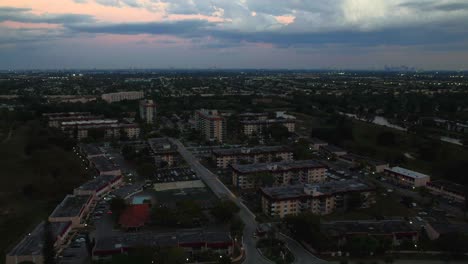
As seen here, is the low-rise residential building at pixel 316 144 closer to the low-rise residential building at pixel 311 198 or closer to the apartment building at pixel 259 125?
the apartment building at pixel 259 125

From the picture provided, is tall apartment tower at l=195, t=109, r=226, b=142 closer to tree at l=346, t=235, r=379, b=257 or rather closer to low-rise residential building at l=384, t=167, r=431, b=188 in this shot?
low-rise residential building at l=384, t=167, r=431, b=188

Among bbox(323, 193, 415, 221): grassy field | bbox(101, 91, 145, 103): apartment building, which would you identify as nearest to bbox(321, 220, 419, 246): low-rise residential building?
bbox(323, 193, 415, 221): grassy field

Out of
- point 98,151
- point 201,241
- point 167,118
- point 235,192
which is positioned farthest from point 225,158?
point 167,118

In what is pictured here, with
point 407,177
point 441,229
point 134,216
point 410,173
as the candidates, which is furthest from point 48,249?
point 410,173

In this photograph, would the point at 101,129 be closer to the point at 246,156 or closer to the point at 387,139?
the point at 246,156

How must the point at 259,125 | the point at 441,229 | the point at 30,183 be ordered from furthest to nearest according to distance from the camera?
the point at 259,125
the point at 30,183
the point at 441,229
